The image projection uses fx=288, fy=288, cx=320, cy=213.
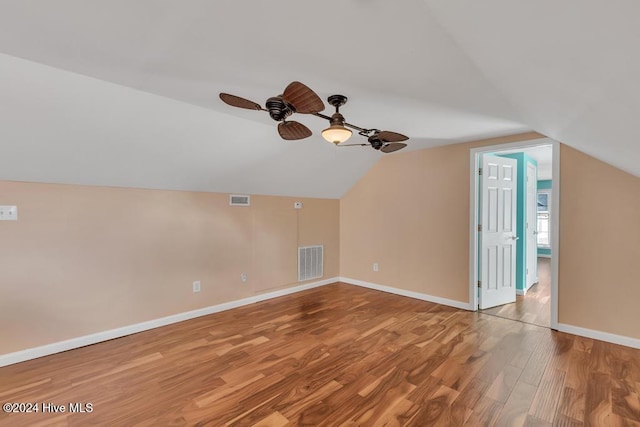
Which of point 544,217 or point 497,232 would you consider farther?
point 544,217

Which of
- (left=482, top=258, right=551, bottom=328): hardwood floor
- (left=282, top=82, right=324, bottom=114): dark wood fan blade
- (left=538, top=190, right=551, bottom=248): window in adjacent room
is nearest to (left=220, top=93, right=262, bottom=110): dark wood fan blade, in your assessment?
(left=282, top=82, right=324, bottom=114): dark wood fan blade

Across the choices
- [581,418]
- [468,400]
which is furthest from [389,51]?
[581,418]

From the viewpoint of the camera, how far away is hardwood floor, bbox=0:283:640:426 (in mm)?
1856

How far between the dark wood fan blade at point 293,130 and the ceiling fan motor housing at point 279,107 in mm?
222

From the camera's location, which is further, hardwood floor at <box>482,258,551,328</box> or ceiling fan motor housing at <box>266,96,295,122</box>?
hardwood floor at <box>482,258,551,328</box>

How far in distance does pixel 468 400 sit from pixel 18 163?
3.92m

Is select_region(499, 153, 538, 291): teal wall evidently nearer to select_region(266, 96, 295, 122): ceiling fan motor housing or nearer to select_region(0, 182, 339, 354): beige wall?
select_region(0, 182, 339, 354): beige wall

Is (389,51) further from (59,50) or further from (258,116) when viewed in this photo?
(59,50)

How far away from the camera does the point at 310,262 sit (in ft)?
16.1

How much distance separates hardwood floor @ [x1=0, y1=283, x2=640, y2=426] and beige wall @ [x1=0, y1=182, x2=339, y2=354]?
33 cm

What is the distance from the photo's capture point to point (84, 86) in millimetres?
2043

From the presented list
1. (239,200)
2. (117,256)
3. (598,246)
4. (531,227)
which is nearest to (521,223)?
(531,227)

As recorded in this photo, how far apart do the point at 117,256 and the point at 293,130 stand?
2335 mm

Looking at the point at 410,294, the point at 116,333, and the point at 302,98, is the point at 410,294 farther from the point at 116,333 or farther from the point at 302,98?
the point at 116,333
